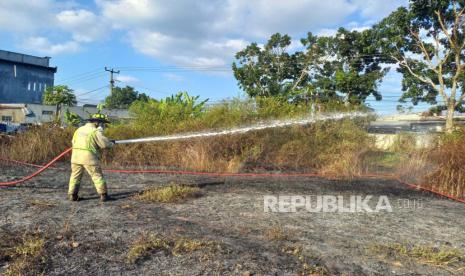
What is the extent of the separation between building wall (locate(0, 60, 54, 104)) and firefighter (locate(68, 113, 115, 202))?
51.3 metres

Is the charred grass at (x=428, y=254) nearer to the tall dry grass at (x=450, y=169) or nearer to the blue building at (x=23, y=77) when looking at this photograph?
the tall dry grass at (x=450, y=169)

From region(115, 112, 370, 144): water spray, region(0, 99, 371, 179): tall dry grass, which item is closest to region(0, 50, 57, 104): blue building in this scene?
region(0, 99, 371, 179): tall dry grass

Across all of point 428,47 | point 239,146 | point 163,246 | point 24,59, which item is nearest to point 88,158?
point 163,246

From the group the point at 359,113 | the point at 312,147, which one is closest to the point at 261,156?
the point at 312,147

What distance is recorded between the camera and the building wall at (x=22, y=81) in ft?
169

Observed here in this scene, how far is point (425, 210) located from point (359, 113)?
21.7 feet

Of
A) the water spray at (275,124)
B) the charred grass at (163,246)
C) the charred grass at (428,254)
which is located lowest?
the charred grass at (428,254)

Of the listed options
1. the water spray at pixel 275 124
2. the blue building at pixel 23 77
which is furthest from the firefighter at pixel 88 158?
the blue building at pixel 23 77

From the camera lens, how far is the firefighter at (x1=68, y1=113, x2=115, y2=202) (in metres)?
6.77

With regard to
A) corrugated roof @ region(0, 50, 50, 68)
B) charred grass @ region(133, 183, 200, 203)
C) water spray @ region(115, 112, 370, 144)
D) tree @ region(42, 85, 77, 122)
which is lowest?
charred grass @ region(133, 183, 200, 203)

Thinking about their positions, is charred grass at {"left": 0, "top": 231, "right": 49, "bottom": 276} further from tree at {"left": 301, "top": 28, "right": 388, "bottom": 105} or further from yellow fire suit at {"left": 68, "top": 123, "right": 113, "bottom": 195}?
tree at {"left": 301, "top": 28, "right": 388, "bottom": 105}

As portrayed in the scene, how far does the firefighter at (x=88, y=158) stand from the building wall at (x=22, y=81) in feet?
168

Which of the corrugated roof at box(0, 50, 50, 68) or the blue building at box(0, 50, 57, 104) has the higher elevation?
the corrugated roof at box(0, 50, 50, 68)

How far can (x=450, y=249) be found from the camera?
5.03m
